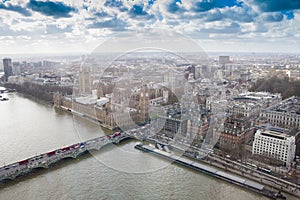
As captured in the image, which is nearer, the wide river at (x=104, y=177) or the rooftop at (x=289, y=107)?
the wide river at (x=104, y=177)

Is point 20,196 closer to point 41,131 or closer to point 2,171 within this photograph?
point 2,171

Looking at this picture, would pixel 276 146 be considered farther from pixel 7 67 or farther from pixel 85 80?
pixel 7 67

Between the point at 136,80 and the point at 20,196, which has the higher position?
the point at 136,80

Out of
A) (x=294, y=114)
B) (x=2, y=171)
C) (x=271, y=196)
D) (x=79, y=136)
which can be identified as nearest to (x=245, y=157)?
(x=271, y=196)

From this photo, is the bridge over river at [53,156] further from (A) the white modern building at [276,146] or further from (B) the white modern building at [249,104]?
(B) the white modern building at [249,104]

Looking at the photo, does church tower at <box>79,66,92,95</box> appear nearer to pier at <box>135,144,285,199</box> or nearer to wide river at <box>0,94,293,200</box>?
wide river at <box>0,94,293,200</box>

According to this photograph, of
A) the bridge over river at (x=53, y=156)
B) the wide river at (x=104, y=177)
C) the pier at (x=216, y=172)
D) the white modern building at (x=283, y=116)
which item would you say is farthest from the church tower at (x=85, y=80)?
the white modern building at (x=283, y=116)
